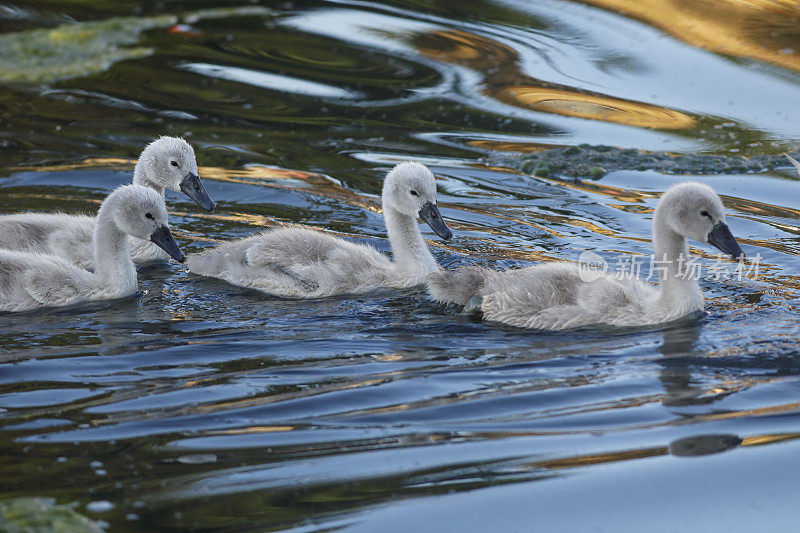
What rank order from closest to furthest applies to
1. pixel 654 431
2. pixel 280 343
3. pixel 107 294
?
pixel 654 431
pixel 280 343
pixel 107 294

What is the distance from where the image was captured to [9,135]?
12680 mm

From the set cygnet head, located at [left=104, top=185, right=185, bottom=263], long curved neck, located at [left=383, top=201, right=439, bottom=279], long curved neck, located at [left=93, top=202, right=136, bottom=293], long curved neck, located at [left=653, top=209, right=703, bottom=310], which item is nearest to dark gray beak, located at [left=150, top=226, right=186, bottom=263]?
cygnet head, located at [left=104, top=185, right=185, bottom=263]

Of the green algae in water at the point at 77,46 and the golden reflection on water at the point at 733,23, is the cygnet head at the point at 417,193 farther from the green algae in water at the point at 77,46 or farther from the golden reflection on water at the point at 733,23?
the green algae in water at the point at 77,46

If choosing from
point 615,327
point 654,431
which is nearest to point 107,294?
point 615,327

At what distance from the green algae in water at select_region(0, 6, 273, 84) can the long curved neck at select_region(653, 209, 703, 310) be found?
29.7ft

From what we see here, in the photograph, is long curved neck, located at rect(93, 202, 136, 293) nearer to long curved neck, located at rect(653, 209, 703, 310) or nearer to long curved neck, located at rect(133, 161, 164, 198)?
long curved neck, located at rect(133, 161, 164, 198)

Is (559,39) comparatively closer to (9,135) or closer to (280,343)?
(9,135)

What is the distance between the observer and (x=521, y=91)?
44.8 ft

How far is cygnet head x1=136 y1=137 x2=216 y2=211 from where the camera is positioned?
31.0 ft

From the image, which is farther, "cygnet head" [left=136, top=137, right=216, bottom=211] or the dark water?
"cygnet head" [left=136, top=137, right=216, bottom=211]

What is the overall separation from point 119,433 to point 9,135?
790 cm

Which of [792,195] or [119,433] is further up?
[792,195]

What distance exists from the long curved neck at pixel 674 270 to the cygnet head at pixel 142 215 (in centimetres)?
334

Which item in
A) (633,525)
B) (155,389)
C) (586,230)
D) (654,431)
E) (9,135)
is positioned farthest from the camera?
(9,135)
